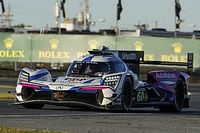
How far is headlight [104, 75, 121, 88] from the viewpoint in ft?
53.2

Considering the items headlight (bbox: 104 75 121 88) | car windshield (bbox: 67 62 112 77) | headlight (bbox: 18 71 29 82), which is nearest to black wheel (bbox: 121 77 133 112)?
headlight (bbox: 104 75 121 88)

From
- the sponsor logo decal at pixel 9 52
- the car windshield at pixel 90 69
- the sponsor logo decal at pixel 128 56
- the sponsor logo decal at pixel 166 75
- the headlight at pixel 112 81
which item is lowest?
the sponsor logo decal at pixel 9 52

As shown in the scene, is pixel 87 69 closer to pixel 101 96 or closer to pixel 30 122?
pixel 101 96

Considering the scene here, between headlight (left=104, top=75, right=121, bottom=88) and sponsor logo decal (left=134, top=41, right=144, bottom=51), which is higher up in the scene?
headlight (left=104, top=75, right=121, bottom=88)

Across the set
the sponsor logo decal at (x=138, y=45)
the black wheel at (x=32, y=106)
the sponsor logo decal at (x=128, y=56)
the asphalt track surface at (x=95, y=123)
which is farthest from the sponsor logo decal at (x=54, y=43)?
the asphalt track surface at (x=95, y=123)

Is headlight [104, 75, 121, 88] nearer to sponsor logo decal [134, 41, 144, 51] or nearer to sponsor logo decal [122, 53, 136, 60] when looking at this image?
sponsor logo decal [122, 53, 136, 60]

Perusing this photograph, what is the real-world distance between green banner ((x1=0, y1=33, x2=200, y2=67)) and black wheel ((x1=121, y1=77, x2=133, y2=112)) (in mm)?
25486

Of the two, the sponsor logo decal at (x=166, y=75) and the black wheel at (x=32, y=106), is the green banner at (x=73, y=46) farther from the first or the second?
the black wheel at (x=32, y=106)

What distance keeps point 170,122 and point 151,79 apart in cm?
481

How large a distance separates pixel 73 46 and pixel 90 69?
25.8 meters

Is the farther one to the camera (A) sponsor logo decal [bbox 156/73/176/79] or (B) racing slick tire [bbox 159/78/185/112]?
(B) racing slick tire [bbox 159/78/185/112]

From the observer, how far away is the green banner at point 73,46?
139 feet

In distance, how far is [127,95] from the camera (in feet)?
55.5

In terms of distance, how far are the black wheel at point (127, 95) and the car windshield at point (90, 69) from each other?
1.84 ft
